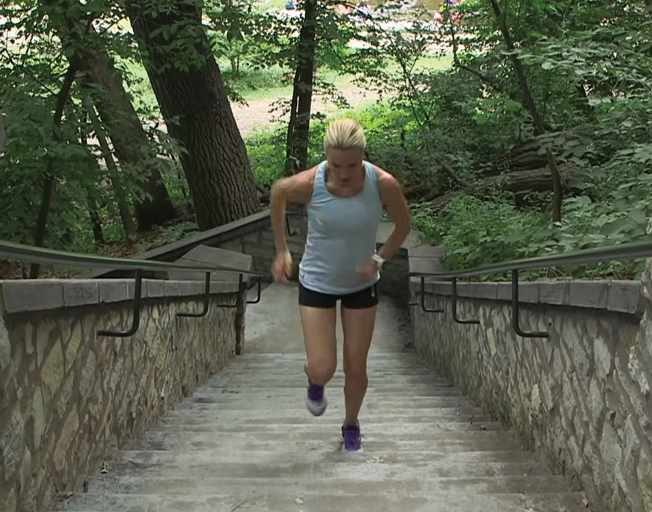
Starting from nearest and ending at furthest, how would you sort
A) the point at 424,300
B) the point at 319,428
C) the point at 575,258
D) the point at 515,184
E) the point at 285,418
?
the point at 575,258, the point at 319,428, the point at 285,418, the point at 424,300, the point at 515,184

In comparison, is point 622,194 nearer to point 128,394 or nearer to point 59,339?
point 128,394

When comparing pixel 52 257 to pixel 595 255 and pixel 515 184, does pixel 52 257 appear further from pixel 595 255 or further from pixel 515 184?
pixel 515 184

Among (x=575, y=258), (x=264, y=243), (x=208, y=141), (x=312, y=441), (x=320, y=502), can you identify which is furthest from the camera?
(x=264, y=243)

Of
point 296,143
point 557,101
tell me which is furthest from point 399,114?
point 557,101

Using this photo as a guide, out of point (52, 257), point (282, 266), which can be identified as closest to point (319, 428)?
point (282, 266)

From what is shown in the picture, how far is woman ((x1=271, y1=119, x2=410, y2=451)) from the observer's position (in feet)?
8.82

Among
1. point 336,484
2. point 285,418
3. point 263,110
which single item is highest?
point 263,110

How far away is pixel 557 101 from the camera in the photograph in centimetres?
679

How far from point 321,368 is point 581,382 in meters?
1.08

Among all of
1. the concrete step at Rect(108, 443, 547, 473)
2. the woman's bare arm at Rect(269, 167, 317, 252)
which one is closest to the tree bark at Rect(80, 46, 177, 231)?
the woman's bare arm at Rect(269, 167, 317, 252)

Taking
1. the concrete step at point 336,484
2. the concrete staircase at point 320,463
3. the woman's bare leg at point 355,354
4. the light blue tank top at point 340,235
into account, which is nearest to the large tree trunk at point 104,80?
the concrete staircase at point 320,463

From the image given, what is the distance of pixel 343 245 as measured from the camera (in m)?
2.78

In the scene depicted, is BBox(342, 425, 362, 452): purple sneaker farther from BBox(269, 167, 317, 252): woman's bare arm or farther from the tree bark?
the tree bark

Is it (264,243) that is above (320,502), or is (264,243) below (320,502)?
above
